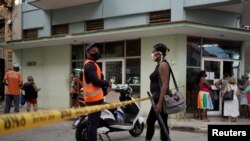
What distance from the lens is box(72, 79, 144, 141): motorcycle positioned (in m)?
7.85

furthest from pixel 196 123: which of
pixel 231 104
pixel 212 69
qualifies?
pixel 212 69

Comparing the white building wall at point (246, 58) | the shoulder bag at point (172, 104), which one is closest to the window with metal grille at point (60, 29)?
the white building wall at point (246, 58)

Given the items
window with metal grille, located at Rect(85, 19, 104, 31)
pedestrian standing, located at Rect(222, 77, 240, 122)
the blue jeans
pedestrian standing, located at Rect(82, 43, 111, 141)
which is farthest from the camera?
window with metal grille, located at Rect(85, 19, 104, 31)

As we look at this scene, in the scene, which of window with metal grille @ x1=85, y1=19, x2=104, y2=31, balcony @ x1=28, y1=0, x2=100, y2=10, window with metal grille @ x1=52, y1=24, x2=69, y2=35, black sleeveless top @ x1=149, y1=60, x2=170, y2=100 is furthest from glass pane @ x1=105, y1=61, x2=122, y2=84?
black sleeveless top @ x1=149, y1=60, x2=170, y2=100

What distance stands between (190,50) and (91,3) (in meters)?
5.07

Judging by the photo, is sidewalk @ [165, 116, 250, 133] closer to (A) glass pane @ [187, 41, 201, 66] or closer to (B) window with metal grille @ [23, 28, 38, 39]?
(A) glass pane @ [187, 41, 201, 66]

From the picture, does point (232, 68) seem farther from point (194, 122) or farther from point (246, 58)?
point (194, 122)

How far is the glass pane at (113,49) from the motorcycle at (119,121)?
669 centimetres

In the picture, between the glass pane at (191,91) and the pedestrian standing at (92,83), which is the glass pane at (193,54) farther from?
the pedestrian standing at (92,83)

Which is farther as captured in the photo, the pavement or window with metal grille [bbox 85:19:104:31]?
window with metal grille [bbox 85:19:104:31]

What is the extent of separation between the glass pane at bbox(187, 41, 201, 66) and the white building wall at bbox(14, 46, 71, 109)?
5.86m

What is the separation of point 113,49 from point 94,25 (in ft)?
5.40

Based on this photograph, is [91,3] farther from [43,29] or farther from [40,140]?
[40,140]

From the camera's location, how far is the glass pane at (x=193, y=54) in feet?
46.5
